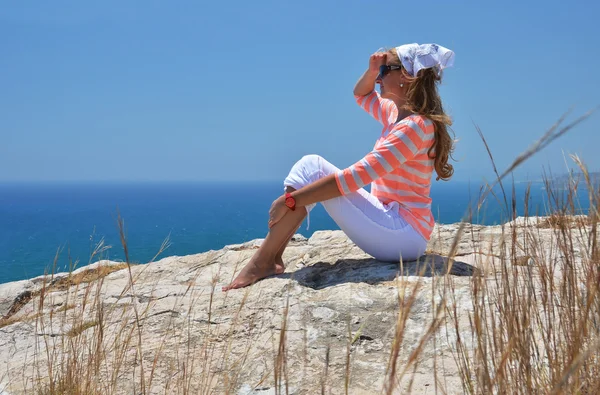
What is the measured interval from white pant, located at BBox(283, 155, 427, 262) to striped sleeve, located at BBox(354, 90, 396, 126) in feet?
2.33

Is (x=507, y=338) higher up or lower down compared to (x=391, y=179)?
lower down

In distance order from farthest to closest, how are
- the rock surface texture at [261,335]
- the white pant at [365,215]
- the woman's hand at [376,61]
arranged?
the woman's hand at [376,61], the white pant at [365,215], the rock surface texture at [261,335]

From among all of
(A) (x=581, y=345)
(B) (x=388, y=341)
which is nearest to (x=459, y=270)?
(B) (x=388, y=341)

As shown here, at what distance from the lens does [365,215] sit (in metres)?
3.38

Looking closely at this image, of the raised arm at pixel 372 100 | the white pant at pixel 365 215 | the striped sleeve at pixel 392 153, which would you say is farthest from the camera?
the raised arm at pixel 372 100

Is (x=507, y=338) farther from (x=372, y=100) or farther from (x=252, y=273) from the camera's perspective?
(x=372, y=100)

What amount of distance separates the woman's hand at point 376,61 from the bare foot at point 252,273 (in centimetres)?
143

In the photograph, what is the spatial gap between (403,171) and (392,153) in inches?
10.1

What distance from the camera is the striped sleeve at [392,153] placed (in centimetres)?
316

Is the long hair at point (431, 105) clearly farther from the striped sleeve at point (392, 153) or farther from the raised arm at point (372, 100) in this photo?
the raised arm at point (372, 100)

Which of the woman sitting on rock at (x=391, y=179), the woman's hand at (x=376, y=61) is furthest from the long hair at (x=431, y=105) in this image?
the woman's hand at (x=376, y=61)

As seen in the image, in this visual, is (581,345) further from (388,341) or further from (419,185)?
(419,185)

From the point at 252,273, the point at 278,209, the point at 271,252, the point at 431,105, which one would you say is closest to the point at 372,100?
the point at 431,105

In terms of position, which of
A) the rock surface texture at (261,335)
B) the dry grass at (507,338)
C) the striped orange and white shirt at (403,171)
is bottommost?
the rock surface texture at (261,335)
